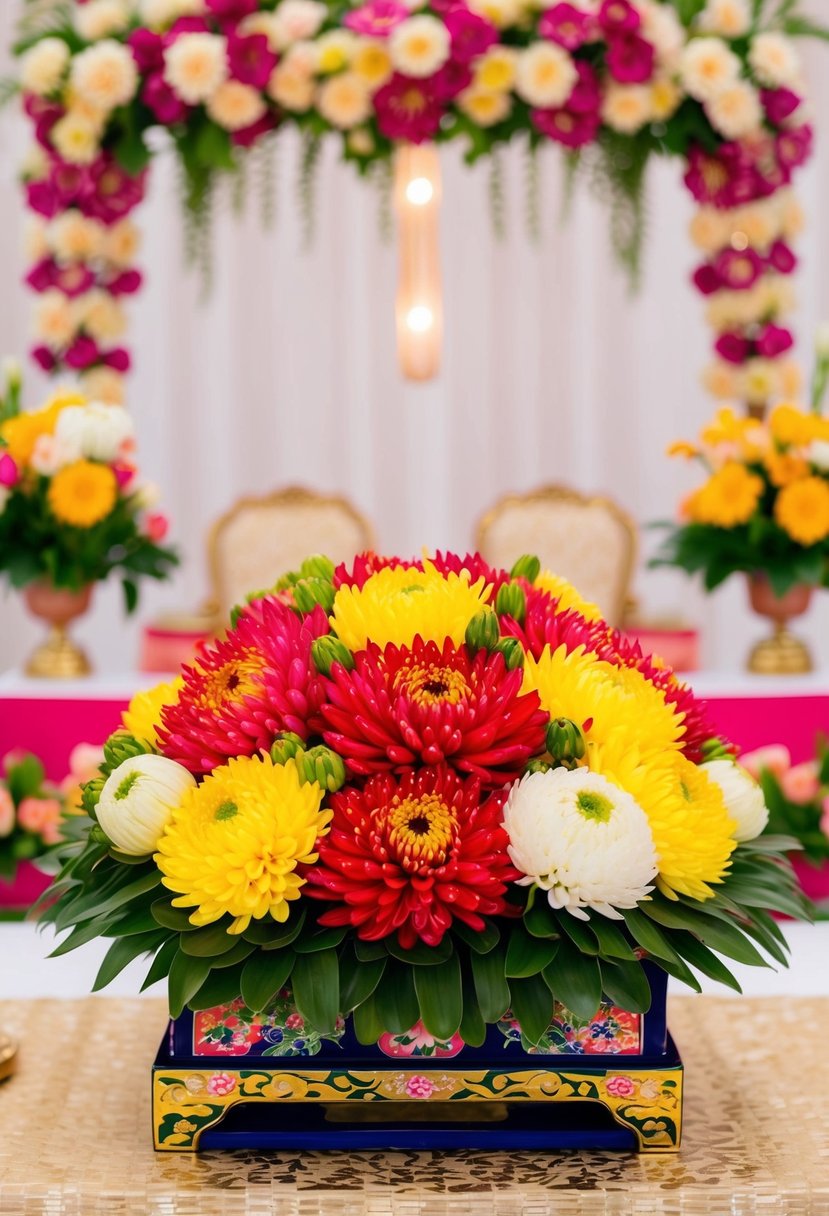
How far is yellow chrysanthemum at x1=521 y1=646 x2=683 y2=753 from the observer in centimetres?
73

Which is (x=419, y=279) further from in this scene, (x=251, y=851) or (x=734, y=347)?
(x=251, y=851)

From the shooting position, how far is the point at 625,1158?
753 millimetres

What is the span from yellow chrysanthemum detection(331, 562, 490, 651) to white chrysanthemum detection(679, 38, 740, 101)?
2715 millimetres

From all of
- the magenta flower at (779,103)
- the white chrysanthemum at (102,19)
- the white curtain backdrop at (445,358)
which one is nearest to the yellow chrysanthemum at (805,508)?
the magenta flower at (779,103)

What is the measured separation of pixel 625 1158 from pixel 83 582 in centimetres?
231

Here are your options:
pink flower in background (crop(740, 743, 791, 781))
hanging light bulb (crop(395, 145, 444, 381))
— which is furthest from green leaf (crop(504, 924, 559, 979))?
hanging light bulb (crop(395, 145, 444, 381))

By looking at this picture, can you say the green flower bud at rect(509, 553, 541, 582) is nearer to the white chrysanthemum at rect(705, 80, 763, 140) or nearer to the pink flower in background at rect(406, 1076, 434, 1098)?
the pink flower in background at rect(406, 1076, 434, 1098)

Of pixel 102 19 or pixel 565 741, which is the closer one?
pixel 565 741

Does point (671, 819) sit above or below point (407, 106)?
below

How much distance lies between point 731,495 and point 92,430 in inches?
50.7

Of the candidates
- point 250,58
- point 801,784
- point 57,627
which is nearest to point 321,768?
point 801,784

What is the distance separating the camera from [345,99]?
10.5 feet

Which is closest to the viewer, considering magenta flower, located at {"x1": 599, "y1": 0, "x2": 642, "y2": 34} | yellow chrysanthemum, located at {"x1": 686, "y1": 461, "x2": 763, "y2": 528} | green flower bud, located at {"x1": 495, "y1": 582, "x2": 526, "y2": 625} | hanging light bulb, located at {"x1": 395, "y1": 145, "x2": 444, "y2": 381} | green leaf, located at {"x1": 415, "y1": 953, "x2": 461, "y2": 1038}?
green leaf, located at {"x1": 415, "y1": 953, "x2": 461, "y2": 1038}

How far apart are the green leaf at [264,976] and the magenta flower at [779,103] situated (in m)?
3.00
